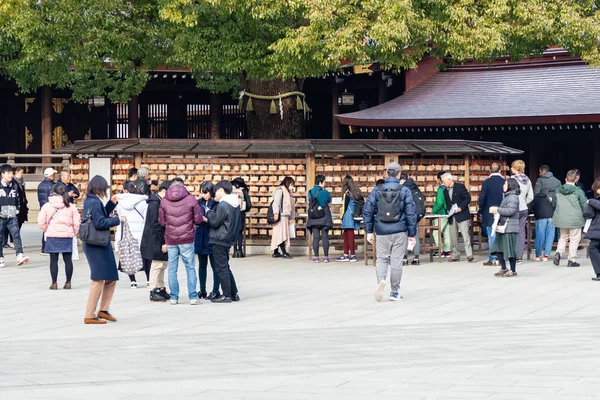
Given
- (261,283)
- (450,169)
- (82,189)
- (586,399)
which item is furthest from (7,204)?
(586,399)

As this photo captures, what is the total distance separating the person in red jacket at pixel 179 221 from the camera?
43.6ft

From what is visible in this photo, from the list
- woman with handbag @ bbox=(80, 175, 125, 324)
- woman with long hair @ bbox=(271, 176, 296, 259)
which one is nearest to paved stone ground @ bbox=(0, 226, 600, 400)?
woman with handbag @ bbox=(80, 175, 125, 324)

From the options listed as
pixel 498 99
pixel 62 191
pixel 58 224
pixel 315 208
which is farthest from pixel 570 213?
pixel 62 191

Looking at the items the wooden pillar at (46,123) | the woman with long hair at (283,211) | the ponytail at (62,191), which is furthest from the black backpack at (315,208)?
the wooden pillar at (46,123)

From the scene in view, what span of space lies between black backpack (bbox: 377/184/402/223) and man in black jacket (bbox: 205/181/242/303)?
73.4 inches

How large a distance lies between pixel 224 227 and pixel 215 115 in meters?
20.8

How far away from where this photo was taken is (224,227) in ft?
44.8

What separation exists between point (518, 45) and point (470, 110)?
4.26 meters

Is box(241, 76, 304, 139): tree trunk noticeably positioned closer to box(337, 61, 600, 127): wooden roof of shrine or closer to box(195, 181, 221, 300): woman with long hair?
box(337, 61, 600, 127): wooden roof of shrine

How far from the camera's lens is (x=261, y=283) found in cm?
1619

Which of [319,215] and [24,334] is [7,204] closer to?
[319,215]

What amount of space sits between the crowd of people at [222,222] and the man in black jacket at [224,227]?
0.04 ft

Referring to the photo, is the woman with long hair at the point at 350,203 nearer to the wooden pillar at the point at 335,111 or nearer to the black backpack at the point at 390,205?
the black backpack at the point at 390,205

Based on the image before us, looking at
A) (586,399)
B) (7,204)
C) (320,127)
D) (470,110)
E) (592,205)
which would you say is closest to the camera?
(586,399)
